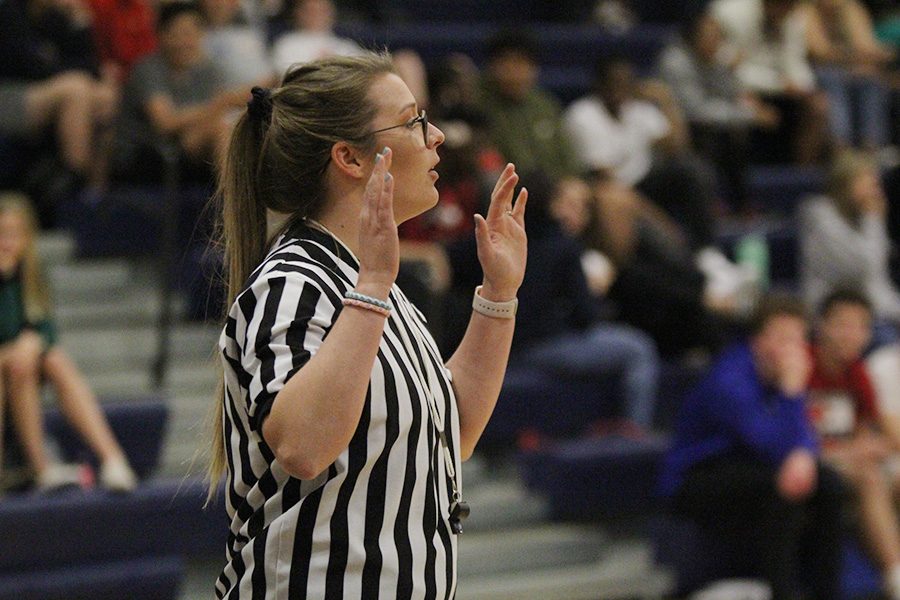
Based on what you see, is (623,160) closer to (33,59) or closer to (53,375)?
(33,59)

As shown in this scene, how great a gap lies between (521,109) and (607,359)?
1619 millimetres

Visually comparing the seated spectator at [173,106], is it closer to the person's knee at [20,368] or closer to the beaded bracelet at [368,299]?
the person's knee at [20,368]

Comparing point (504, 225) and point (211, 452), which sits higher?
point (504, 225)

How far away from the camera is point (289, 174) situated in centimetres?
198

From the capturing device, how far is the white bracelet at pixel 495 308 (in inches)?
85.7

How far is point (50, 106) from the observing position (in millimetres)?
5930

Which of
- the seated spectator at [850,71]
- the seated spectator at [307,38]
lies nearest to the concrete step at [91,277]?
the seated spectator at [307,38]

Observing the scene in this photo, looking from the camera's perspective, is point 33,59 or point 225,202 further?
point 33,59

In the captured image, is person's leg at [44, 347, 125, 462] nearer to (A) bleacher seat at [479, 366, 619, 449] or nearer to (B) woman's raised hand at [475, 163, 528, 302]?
(A) bleacher seat at [479, 366, 619, 449]

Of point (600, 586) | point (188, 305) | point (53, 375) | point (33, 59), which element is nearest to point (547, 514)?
point (600, 586)

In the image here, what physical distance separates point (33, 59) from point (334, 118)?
455 centimetres

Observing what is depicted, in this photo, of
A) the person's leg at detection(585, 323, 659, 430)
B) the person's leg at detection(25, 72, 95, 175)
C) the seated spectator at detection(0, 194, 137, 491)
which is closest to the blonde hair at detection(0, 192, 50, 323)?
the seated spectator at detection(0, 194, 137, 491)

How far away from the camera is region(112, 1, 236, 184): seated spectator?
18.7 ft

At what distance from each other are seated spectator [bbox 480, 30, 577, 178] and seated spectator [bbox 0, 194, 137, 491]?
2674mm
